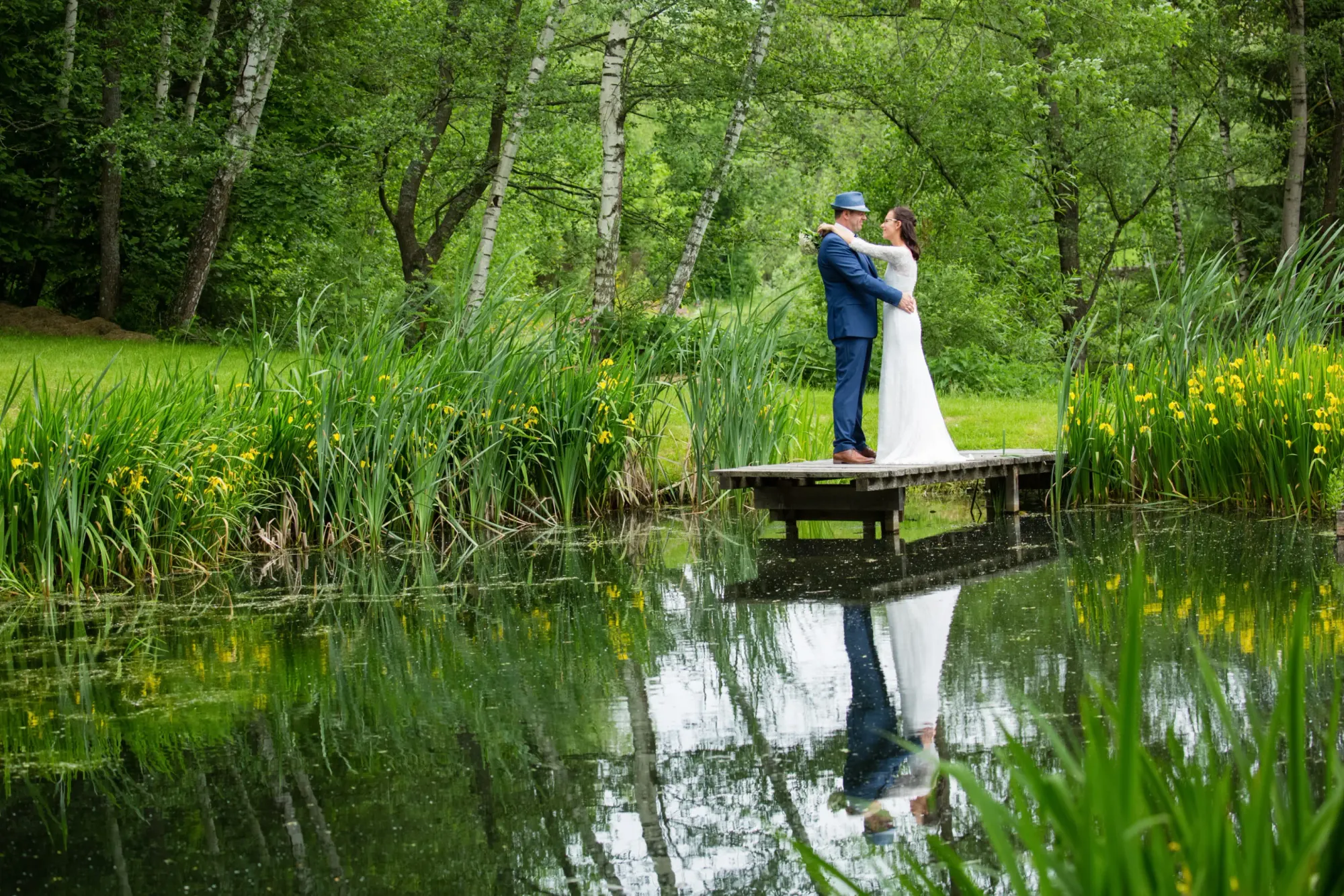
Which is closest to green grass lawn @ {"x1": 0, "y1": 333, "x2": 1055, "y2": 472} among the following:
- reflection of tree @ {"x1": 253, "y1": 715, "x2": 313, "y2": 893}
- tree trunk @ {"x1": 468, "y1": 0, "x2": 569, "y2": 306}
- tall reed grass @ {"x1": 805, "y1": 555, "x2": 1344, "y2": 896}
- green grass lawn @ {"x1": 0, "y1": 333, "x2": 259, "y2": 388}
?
green grass lawn @ {"x1": 0, "y1": 333, "x2": 259, "y2": 388}

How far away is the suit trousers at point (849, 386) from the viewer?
9406 mm

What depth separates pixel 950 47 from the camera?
18406 mm

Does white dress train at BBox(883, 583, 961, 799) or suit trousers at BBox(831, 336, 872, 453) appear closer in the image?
white dress train at BBox(883, 583, 961, 799)

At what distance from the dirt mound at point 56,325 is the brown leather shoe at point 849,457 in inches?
504

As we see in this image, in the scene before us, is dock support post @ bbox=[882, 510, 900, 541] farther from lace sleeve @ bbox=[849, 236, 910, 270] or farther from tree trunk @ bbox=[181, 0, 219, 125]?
tree trunk @ bbox=[181, 0, 219, 125]

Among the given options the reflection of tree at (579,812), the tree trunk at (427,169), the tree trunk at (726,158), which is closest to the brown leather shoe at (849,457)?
the reflection of tree at (579,812)

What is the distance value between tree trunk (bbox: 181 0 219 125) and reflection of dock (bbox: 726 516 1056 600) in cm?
1275

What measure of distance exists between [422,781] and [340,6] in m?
20.0

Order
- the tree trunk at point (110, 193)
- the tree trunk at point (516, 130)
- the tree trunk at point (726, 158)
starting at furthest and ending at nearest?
the tree trunk at point (110, 193)
the tree trunk at point (516, 130)
the tree trunk at point (726, 158)

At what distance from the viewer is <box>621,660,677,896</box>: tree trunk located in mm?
3357

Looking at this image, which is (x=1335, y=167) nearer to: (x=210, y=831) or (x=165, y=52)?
(x=165, y=52)

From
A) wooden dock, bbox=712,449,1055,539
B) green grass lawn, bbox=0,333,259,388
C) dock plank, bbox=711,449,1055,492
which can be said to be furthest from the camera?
green grass lawn, bbox=0,333,259,388

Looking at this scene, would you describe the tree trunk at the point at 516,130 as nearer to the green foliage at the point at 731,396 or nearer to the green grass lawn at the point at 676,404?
the green grass lawn at the point at 676,404

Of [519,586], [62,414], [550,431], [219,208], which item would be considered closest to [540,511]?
[550,431]
